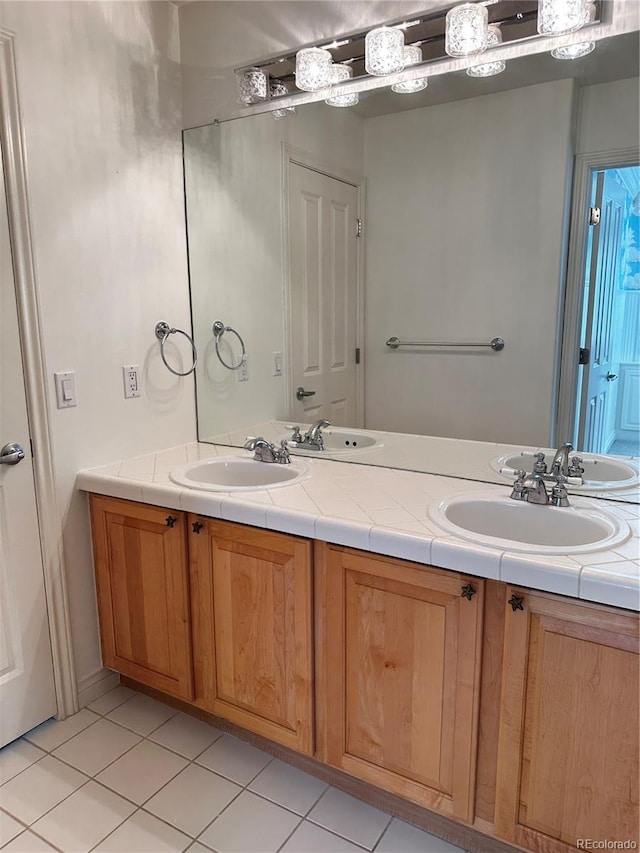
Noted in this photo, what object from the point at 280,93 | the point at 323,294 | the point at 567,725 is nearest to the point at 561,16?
the point at 280,93

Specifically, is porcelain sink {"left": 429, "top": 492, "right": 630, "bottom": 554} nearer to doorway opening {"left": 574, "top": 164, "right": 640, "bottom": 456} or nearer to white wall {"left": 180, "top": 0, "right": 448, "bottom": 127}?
doorway opening {"left": 574, "top": 164, "right": 640, "bottom": 456}

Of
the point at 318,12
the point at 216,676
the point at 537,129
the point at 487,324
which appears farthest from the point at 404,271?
the point at 216,676

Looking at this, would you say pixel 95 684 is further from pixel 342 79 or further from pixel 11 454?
pixel 342 79

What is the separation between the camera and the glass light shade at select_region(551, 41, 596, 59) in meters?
1.54

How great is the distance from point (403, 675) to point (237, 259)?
1.66m

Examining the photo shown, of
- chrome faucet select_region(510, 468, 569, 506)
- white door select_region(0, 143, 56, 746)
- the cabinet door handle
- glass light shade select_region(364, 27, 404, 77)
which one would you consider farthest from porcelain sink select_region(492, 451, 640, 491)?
white door select_region(0, 143, 56, 746)

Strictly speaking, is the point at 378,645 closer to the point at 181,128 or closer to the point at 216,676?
the point at 216,676

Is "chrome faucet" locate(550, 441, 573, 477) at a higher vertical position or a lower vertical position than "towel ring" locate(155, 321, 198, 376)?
lower

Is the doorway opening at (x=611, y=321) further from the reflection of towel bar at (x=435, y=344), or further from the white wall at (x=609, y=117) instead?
the reflection of towel bar at (x=435, y=344)

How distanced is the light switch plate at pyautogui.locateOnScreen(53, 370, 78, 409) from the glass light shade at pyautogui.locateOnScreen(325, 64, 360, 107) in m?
1.27

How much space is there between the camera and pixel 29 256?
5.67 ft

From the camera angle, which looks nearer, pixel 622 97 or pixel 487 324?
pixel 622 97

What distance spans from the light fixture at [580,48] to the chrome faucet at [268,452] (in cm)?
143

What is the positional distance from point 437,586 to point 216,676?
0.86 m
